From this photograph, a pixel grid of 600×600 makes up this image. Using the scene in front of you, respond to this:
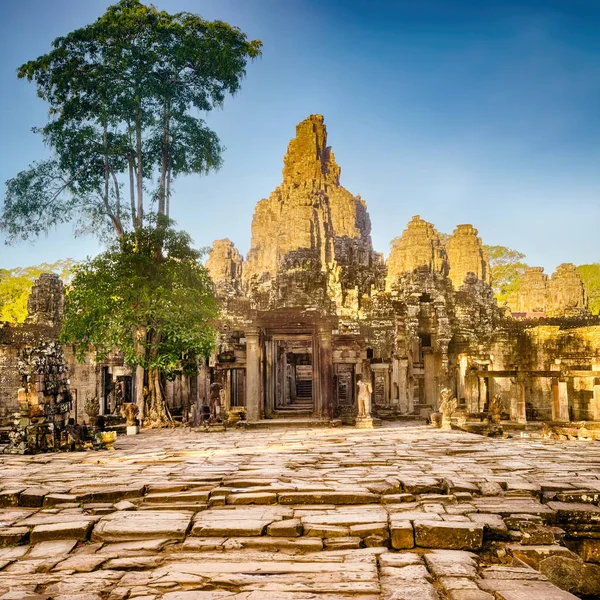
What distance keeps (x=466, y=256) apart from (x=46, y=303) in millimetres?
39164

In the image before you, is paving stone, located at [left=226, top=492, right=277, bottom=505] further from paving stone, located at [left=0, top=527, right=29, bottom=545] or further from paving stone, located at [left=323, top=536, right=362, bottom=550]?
paving stone, located at [left=0, top=527, right=29, bottom=545]

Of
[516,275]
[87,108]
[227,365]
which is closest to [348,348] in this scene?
[227,365]

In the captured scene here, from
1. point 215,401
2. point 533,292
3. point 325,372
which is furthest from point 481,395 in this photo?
point 533,292

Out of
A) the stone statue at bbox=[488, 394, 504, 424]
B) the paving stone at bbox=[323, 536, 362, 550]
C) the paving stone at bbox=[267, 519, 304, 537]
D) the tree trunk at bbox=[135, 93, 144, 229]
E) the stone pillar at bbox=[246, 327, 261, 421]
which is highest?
the tree trunk at bbox=[135, 93, 144, 229]

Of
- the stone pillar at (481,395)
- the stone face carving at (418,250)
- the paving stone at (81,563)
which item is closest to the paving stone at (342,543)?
the paving stone at (81,563)

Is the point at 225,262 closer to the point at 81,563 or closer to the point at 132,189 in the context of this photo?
the point at 132,189

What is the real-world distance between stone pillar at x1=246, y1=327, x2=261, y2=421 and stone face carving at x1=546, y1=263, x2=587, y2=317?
30.2 m

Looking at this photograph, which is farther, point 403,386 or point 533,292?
point 533,292

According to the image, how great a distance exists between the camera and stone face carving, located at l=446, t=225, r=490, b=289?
53.4m

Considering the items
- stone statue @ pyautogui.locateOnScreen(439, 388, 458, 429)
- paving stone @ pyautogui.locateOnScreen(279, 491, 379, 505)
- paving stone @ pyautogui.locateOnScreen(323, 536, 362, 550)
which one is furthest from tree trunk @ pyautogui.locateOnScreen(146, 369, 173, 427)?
paving stone @ pyautogui.locateOnScreen(323, 536, 362, 550)

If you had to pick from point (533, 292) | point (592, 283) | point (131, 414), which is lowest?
point (131, 414)

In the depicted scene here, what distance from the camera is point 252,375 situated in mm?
17906

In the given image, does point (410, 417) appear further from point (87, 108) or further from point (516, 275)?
point (516, 275)

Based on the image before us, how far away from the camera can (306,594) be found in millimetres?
4320
